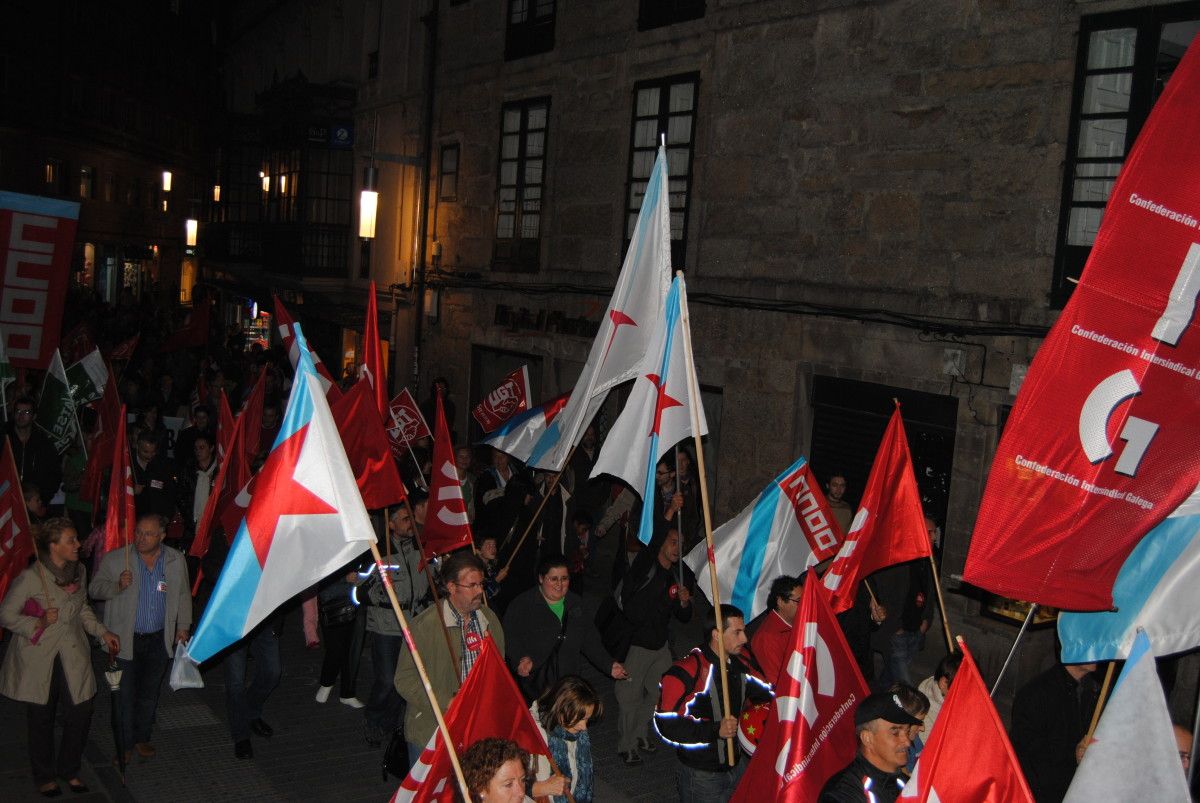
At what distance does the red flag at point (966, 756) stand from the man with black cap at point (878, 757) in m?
0.50

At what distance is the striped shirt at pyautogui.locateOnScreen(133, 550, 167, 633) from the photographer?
7832mm

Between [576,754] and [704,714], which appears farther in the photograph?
[704,714]

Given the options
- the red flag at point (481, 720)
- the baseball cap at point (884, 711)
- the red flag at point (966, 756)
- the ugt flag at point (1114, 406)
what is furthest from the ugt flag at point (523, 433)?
the red flag at point (966, 756)

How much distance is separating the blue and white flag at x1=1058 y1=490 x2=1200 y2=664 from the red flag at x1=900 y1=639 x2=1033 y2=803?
112 centimetres

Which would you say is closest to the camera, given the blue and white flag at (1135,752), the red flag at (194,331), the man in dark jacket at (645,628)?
the blue and white flag at (1135,752)

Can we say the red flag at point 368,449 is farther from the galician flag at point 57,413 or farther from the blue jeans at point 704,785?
the galician flag at point 57,413

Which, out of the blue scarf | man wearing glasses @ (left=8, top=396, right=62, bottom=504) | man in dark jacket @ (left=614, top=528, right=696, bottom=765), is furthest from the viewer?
man wearing glasses @ (left=8, top=396, right=62, bottom=504)

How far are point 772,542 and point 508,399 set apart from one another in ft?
18.0

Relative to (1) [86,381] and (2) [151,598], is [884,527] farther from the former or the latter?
(1) [86,381]

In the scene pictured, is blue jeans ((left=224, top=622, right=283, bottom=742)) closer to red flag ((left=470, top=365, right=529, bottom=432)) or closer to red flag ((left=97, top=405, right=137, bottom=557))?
red flag ((left=97, top=405, right=137, bottom=557))

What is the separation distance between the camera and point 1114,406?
4707 millimetres

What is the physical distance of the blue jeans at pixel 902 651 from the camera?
9.57 m

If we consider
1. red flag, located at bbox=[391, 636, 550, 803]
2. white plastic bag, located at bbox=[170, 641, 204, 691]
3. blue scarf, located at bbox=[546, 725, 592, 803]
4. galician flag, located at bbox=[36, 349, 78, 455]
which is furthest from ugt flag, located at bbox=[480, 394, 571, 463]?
red flag, located at bbox=[391, 636, 550, 803]

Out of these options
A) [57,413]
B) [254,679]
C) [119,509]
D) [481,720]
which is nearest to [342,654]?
[254,679]
